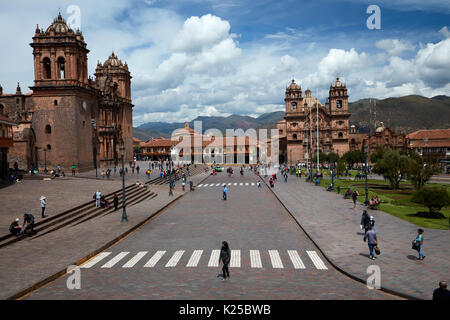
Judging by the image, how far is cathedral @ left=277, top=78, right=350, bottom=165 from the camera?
336ft

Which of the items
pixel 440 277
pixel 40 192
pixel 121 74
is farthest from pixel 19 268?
pixel 121 74

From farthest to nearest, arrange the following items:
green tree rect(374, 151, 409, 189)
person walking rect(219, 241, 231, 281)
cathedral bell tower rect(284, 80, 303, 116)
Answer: cathedral bell tower rect(284, 80, 303, 116) → green tree rect(374, 151, 409, 189) → person walking rect(219, 241, 231, 281)

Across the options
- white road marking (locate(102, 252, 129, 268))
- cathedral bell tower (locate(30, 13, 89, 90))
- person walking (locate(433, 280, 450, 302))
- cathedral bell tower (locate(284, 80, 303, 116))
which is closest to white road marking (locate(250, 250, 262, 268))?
white road marking (locate(102, 252, 129, 268))

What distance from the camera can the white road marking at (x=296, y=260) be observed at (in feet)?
44.8

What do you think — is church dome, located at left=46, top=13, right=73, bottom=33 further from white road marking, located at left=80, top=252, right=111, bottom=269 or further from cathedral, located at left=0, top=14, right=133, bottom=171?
white road marking, located at left=80, top=252, right=111, bottom=269

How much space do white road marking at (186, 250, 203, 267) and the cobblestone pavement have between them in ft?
0.12

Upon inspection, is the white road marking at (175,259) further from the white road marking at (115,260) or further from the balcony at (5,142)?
the balcony at (5,142)

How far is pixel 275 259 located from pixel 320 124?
305 ft

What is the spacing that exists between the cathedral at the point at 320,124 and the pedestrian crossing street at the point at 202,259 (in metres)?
87.7

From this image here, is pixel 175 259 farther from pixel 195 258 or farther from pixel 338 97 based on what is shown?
pixel 338 97

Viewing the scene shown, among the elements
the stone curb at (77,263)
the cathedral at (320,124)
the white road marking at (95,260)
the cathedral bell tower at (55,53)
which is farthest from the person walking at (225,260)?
the cathedral at (320,124)

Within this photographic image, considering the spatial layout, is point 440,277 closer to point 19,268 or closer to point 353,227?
point 353,227

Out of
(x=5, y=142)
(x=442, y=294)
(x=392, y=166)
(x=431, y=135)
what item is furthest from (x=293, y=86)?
(x=442, y=294)

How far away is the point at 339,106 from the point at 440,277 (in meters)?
96.5
